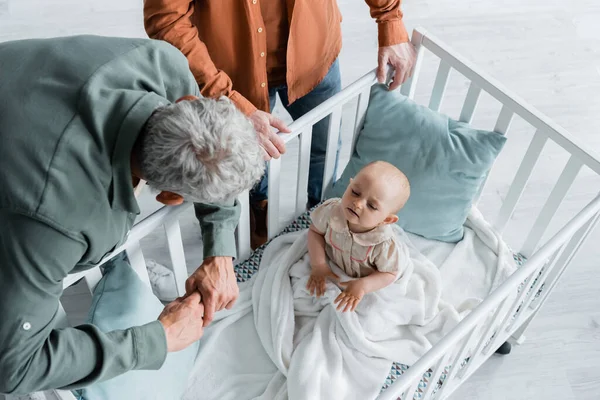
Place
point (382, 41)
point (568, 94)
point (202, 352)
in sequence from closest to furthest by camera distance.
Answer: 1. point (202, 352)
2. point (382, 41)
3. point (568, 94)

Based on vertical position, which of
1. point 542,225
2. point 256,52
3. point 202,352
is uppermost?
point 256,52

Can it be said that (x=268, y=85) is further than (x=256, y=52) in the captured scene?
Yes

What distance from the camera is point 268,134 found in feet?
4.51

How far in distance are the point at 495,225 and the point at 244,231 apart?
27.5 inches

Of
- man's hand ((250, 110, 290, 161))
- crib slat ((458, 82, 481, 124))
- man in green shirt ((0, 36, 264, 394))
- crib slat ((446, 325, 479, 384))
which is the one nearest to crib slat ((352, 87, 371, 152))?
crib slat ((458, 82, 481, 124))

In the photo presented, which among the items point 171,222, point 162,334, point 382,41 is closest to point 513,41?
point 382,41

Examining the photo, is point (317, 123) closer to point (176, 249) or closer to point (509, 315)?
point (176, 249)

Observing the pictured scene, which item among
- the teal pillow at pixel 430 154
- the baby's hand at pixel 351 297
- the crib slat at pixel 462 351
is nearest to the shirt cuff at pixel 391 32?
the teal pillow at pixel 430 154

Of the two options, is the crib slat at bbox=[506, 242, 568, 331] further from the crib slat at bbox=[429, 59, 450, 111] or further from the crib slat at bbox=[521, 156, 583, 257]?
the crib slat at bbox=[429, 59, 450, 111]

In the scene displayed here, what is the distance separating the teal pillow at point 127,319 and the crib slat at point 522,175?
91cm

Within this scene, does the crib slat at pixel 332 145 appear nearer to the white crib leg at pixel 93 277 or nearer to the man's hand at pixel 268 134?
the man's hand at pixel 268 134

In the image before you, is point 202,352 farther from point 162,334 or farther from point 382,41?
point 382,41

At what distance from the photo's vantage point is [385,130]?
1.72m

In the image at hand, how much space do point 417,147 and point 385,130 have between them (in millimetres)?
95
